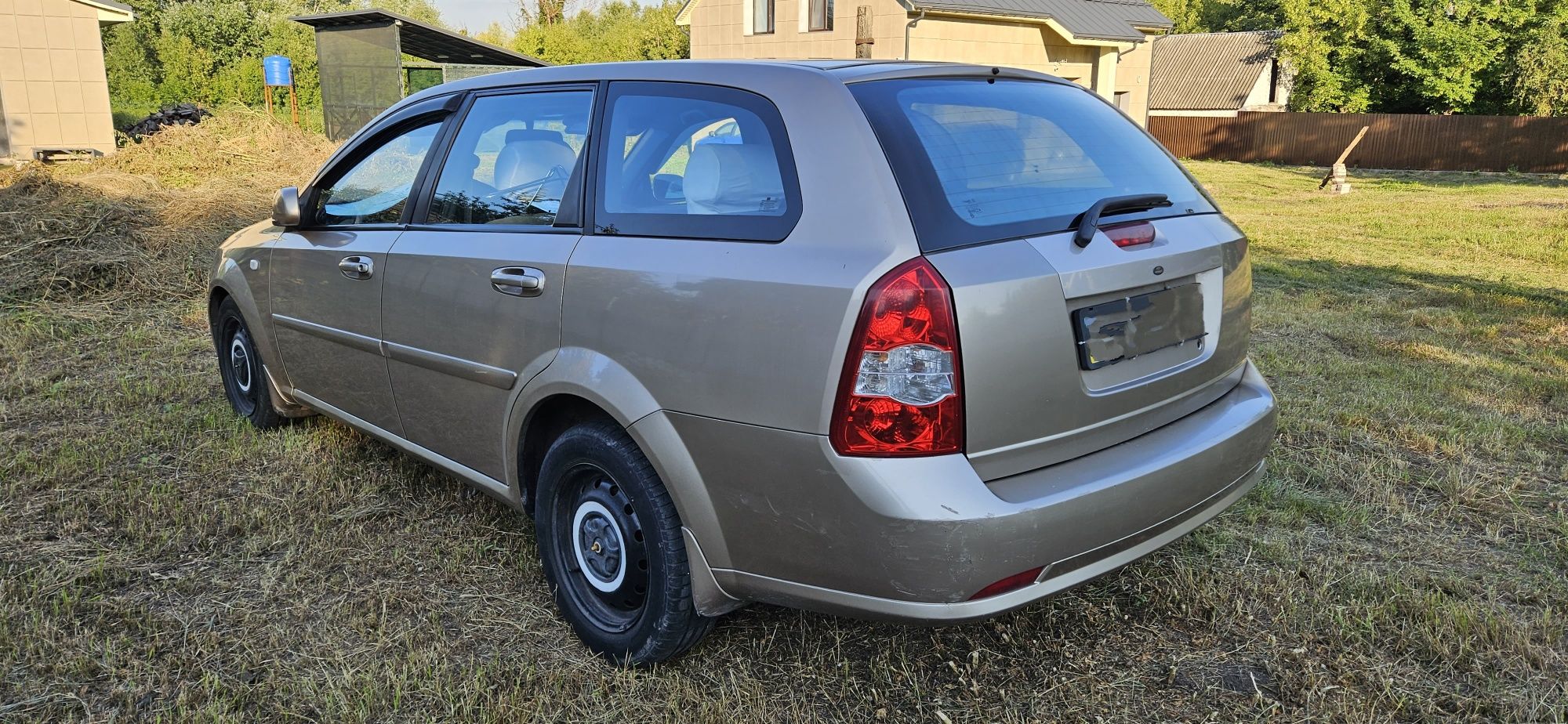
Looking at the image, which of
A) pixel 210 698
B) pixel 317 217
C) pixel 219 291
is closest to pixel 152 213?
pixel 219 291

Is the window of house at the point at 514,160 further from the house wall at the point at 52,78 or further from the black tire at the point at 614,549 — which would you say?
the house wall at the point at 52,78

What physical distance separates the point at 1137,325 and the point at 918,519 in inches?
31.5

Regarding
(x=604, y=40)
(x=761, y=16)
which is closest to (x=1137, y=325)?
(x=761, y=16)

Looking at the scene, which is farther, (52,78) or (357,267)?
(52,78)

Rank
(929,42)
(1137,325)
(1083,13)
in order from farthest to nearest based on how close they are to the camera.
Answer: (1083,13) < (929,42) < (1137,325)

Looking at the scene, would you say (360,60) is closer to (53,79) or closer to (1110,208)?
(53,79)

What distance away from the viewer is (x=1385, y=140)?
29875 mm

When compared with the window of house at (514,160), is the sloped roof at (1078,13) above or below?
above

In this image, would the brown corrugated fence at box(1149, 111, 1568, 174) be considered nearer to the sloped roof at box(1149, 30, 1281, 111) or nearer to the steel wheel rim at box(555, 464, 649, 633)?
the sloped roof at box(1149, 30, 1281, 111)

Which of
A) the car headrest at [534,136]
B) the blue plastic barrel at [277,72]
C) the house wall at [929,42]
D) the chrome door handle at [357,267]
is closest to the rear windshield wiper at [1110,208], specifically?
the car headrest at [534,136]

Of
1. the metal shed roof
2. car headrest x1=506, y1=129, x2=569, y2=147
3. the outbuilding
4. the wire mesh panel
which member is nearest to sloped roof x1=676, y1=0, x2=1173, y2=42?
the metal shed roof

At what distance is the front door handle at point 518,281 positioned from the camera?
9.59 ft

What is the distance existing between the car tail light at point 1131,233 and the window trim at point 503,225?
1.41 meters

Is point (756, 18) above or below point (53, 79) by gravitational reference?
above
